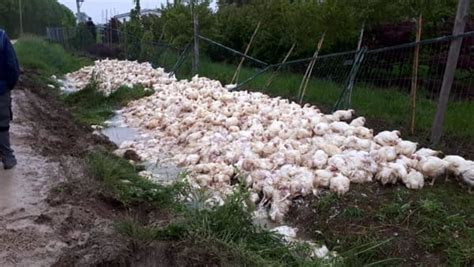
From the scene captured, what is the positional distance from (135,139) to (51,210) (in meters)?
4.32

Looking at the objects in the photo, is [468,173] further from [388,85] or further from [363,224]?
[388,85]

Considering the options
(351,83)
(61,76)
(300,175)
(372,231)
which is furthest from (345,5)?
(61,76)

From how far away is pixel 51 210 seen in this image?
187 inches

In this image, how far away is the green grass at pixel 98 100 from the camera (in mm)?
11703

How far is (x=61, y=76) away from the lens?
65.4 ft

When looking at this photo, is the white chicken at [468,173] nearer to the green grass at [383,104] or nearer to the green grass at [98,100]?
the green grass at [383,104]

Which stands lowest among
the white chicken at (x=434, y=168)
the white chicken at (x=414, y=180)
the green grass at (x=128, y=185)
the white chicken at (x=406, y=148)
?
the green grass at (x=128, y=185)

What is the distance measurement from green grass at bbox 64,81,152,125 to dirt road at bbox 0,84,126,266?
354 centimetres

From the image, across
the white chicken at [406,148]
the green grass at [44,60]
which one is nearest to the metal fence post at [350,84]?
the white chicken at [406,148]

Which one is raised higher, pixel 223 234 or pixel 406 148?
pixel 406 148

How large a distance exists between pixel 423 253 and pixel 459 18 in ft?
12.1

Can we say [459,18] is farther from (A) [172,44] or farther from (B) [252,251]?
(A) [172,44]

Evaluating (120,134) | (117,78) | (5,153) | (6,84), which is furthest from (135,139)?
(117,78)

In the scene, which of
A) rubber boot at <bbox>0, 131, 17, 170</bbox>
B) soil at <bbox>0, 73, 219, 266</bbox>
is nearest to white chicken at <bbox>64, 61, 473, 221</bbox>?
soil at <bbox>0, 73, 219, 266</bbox>
